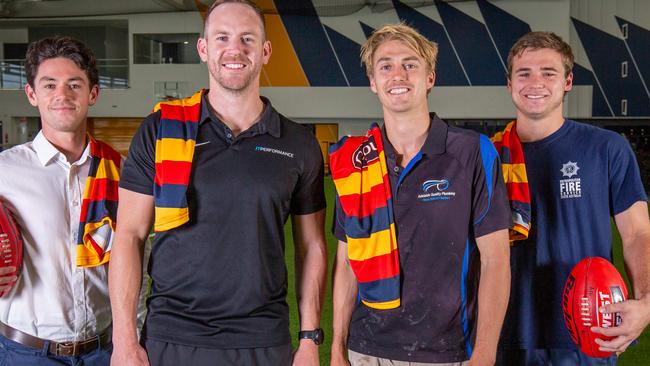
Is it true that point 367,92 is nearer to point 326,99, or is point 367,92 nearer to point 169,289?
point 326,99

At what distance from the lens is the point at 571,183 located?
2.91 m

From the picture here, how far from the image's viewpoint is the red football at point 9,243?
2.71m

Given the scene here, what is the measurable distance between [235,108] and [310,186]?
18.8 inches

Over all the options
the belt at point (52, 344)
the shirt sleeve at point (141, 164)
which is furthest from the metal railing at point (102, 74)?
the shirt sleeve at point (141, 164)

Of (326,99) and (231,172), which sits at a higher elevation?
(326,99)

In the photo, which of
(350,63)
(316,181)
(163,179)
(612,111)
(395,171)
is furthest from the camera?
(350,63)

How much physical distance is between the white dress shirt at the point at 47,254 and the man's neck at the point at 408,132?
4.99 feet

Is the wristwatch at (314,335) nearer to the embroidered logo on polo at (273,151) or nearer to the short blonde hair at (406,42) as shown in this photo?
the embroidered logo on polo at (273,151)

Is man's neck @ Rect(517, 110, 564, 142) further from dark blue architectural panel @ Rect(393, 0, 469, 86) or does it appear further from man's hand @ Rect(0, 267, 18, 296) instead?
dark blue architectural panel @ Rect(393, 0, 469, 86)

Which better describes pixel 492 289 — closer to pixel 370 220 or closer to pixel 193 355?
pixel 370 220

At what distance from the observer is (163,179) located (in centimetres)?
247

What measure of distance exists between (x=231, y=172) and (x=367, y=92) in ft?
80.0

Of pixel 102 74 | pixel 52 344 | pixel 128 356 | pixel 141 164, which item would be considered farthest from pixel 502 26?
pixel 128 356

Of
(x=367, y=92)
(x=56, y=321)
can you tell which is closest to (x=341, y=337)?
(x=56, y=321)
